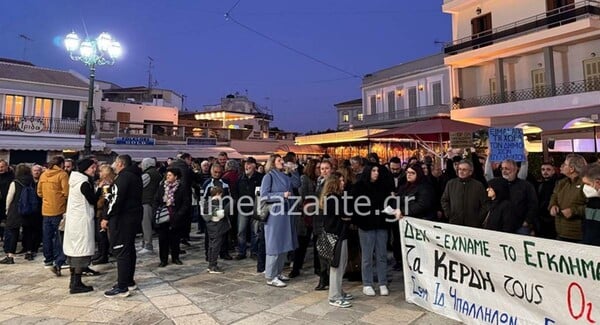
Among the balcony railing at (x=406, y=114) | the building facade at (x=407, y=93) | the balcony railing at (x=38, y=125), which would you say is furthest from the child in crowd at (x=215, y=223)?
the balcony railing at (x=38, y=125)

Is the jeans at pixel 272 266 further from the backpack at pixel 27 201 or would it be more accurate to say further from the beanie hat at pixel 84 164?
the backpack at pixel 27 201

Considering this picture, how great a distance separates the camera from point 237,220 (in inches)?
303

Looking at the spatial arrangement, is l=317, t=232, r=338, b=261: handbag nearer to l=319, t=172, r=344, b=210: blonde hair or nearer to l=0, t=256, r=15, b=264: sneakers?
l=319, t=172, r=344, b=210: blonde hair

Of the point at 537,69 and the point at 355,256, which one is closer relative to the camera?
the point at 355,256

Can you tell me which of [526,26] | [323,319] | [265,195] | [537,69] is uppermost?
[526,26]

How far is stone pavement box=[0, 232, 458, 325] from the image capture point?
14.8 feet

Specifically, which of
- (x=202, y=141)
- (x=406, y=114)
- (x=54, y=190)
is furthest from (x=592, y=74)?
(x=202, y=141)

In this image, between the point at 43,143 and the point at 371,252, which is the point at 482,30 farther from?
the point at 43,143

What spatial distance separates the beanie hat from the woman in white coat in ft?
0.25

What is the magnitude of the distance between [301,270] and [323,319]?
2221 mm

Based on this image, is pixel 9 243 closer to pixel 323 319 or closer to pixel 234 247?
pixel 234 247

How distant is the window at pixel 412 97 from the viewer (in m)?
27.2

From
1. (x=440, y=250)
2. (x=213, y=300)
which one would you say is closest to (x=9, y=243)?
(x=213, y=300)

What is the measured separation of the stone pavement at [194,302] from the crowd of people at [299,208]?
0.21 metres
